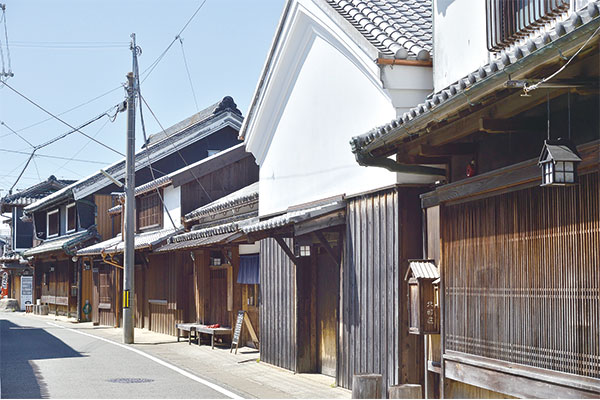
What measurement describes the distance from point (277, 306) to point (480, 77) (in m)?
11.2

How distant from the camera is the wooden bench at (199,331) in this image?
72.7 feet

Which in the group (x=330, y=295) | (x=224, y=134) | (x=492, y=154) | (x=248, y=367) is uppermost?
(x=224, y=134)

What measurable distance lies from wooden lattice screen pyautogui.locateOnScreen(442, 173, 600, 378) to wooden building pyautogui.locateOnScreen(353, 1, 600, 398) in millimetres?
15

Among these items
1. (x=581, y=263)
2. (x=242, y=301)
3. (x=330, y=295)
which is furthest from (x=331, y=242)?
(x=581, y=263)

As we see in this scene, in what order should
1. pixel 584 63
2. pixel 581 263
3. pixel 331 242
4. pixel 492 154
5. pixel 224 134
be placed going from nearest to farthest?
pixel 584 63 → pixel 581 263 → pixel 492 154 → pixel 331 242 → pixel 224 134

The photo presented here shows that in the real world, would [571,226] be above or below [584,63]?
below

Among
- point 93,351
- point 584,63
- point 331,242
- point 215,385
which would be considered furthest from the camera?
point 93,351

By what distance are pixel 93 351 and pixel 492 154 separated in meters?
14.9

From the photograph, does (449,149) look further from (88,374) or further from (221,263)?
(221,263)

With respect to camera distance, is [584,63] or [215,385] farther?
[215,385]

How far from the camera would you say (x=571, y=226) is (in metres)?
7.48

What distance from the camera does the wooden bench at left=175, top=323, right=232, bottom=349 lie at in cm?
2216

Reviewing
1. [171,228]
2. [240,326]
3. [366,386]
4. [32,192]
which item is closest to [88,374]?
[240,326]

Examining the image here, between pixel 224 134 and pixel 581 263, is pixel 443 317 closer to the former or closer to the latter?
pixel 581 263
